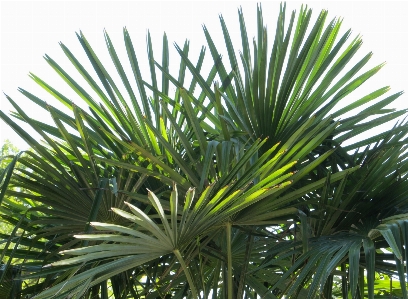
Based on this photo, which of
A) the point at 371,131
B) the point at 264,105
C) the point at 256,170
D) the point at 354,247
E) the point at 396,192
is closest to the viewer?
the point at 354,247

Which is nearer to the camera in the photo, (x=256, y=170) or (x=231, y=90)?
(x=256, y=170)

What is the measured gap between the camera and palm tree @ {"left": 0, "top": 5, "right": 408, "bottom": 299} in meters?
2.41

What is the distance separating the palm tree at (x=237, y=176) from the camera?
7.91 ft

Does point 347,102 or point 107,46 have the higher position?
point 107,46

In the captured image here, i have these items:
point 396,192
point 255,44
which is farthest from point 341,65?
point 396,192

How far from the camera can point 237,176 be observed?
2.54 m

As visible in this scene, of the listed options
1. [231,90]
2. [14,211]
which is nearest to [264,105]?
[231,90]

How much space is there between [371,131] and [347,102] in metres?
0.18

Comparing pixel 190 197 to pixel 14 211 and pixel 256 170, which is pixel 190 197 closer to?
pixel 256 170

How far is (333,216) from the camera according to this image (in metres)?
2.70

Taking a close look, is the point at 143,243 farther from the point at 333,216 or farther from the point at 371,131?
the point at 371,131

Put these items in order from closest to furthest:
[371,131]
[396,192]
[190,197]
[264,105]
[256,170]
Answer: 1. [190,197]
2. [256,170]
3. [396,192]
4. [264,105]
5. [371,131]

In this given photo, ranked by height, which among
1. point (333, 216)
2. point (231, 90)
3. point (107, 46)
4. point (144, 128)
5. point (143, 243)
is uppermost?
point (107, 46)

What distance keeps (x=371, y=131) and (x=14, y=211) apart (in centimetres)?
177
